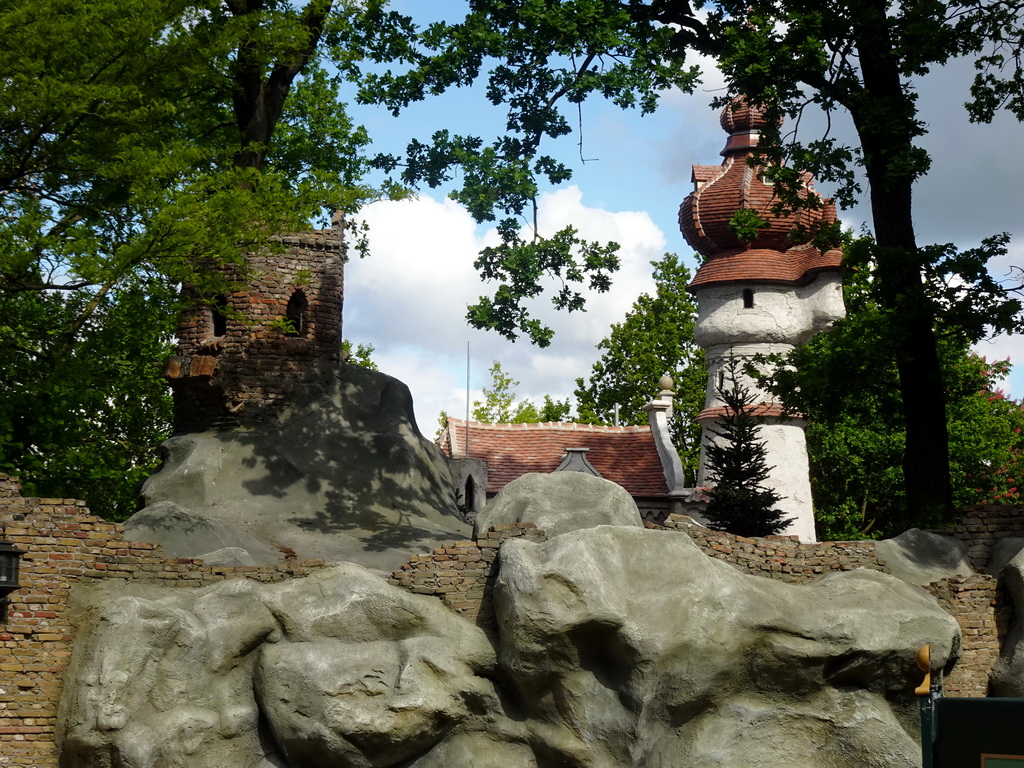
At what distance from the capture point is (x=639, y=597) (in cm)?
1564

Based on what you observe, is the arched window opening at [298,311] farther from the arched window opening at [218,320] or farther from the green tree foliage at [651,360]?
the green tree foliage at [651,360]

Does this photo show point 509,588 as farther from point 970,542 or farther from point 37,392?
point 37,392

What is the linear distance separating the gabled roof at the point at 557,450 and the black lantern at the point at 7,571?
56.5 feet

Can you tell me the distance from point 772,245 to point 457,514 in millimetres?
14396

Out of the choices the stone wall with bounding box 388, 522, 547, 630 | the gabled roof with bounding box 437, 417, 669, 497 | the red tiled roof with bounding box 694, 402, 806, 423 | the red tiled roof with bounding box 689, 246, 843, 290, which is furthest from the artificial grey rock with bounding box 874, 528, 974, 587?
the red tiled roof with bounding box 689, 246, 843, 290

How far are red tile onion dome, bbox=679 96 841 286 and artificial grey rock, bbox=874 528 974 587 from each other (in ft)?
50.4

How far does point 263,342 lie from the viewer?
21.7 metres

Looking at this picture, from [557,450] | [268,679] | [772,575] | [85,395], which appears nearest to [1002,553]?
[772,575]

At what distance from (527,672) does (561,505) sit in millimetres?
2938

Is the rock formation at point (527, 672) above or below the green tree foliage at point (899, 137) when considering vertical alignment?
below

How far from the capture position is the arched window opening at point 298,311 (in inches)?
877

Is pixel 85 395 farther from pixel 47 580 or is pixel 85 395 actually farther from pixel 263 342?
pixel 47 580

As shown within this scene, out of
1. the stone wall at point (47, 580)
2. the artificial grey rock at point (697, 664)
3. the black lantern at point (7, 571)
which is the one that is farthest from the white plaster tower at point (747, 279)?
the black lantern at point (7, 571)

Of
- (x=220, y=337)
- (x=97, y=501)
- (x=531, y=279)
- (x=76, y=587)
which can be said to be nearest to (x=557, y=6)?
(x=531, y=279)
